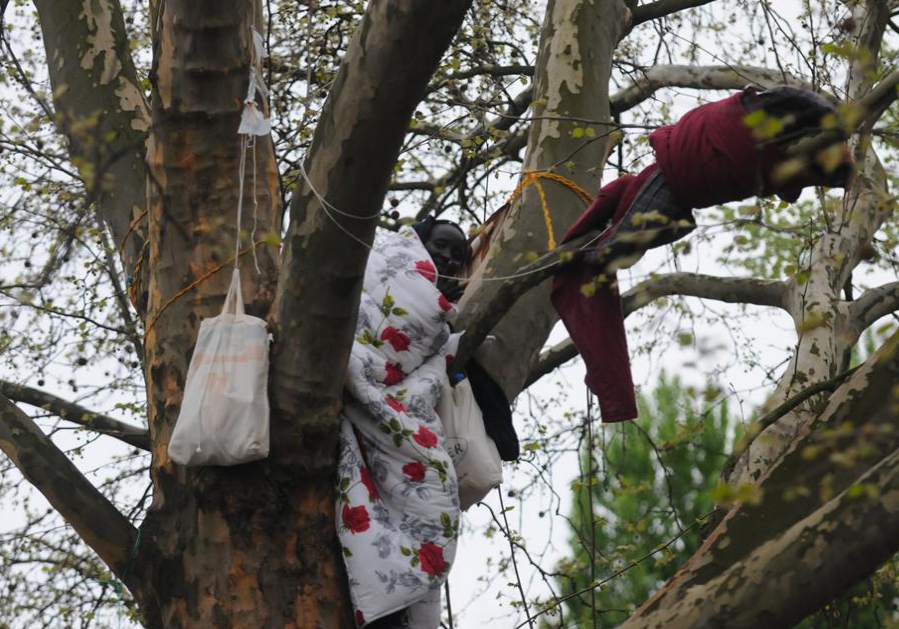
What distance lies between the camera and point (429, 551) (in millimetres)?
3779

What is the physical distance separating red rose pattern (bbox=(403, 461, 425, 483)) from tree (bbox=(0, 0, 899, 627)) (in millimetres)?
223

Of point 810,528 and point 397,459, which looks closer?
point 810,528

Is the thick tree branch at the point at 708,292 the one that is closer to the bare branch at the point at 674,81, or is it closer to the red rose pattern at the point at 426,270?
the bare branch at the point at 674,81

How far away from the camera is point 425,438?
12.7 ft

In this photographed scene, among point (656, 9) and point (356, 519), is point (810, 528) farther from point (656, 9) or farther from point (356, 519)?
point (656, 9)

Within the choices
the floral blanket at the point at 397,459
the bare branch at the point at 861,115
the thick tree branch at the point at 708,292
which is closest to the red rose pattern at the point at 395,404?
the floral blanket at the point at 397,459

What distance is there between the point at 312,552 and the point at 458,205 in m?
3.42

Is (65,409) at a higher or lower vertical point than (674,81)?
lower

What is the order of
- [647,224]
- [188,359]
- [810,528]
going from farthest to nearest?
1. [188,359]
2. [647,224]
3. [810,528]

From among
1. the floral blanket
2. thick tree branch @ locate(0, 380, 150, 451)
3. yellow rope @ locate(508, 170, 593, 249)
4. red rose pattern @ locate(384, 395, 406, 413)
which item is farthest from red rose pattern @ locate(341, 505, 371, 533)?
thick tree branch @ locate(0, 380, 150, 451)

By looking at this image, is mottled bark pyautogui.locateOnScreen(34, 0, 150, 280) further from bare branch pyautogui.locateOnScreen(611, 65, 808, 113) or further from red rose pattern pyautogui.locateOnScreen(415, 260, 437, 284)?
bare branch pyautogui.locateOnScreen(611, 65, 808, 113)

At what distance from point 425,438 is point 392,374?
0.77ft

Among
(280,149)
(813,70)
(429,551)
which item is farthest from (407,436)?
(280,149)

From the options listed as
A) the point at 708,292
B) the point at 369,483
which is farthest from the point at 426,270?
the point at 708,292
